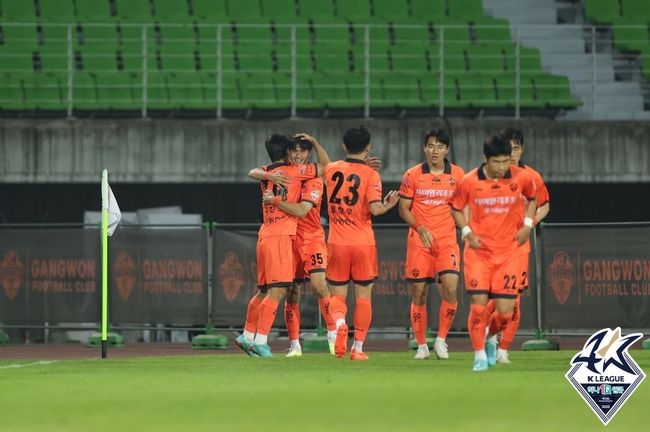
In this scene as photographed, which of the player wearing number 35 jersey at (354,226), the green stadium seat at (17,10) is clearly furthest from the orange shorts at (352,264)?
the green stadium seat at (17,10)

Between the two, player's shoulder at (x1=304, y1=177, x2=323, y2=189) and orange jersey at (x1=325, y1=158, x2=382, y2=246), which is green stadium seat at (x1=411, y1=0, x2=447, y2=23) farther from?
orange jersey at (x1=325, y1=158, x2=382, y2=246)

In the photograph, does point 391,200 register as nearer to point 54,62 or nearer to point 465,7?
point 54,62

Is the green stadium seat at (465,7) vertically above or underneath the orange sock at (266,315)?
above

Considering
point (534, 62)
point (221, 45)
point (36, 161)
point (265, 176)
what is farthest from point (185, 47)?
point (265, 176)

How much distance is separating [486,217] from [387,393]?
269 centimetres

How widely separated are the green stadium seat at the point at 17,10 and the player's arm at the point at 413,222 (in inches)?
639

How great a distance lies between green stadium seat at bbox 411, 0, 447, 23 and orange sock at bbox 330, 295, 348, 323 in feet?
50.9

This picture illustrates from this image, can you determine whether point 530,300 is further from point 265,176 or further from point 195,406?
point 195,406

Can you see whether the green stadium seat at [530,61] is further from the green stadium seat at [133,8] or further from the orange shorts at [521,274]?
the orange shorts at [521,274]

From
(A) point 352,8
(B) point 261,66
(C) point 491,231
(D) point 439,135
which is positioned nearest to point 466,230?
(C) point 491,231

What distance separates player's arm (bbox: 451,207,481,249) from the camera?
12008mm

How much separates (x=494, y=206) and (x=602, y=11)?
1883cm

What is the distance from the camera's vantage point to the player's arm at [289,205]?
14711 mm
